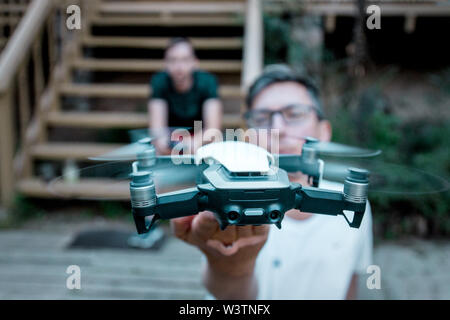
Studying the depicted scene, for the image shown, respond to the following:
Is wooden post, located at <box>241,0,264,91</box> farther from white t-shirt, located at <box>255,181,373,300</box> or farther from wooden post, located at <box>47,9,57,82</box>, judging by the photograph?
wooden post, located at <box>47,9,57,82</box>

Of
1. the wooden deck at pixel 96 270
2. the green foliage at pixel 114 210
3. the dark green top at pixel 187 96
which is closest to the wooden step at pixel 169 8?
the dark green top at pixel 187 96

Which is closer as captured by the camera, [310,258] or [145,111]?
[310,258]

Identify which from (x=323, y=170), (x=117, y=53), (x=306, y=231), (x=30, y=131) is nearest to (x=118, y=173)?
(x=323, y=170)

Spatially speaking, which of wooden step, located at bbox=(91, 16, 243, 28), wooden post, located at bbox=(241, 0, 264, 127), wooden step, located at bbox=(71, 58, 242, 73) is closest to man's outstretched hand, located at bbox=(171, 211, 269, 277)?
wooden post, located at bbox=(241, 0, 264, 127)

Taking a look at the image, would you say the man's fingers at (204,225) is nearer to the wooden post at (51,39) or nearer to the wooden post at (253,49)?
the wooden post at (253,49)

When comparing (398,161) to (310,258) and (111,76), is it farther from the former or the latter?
(111,76)

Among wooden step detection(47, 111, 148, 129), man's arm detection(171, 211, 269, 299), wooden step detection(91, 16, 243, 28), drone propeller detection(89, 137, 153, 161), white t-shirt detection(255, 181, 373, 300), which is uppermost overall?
wooden step detection(91, 16, 243, 28)

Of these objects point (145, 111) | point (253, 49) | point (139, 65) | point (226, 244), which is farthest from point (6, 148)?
point (226, 244)
